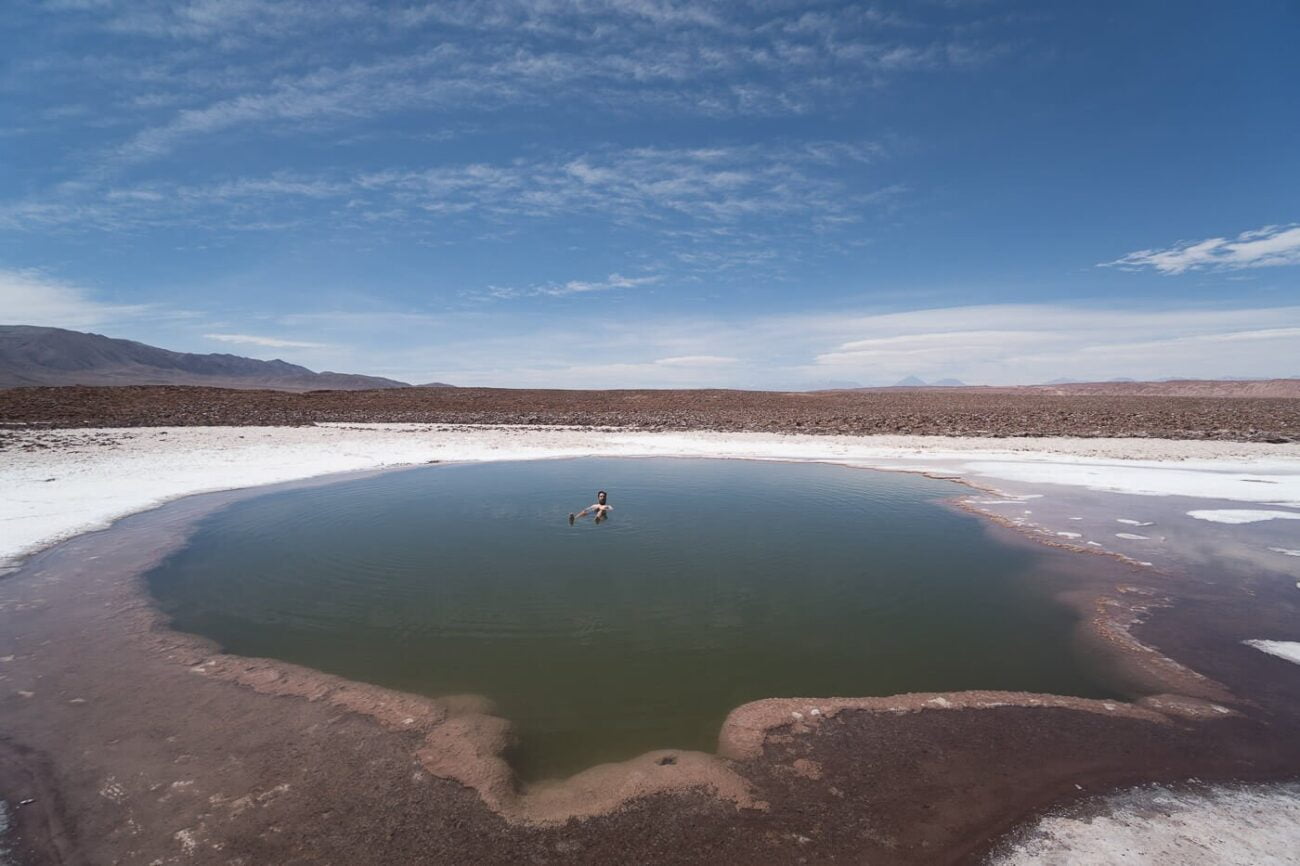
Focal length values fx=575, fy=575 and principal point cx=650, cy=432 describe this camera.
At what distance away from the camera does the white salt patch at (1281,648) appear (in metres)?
6.38

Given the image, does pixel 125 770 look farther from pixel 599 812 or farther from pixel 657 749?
pixel 657 749

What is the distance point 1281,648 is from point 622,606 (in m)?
7.66

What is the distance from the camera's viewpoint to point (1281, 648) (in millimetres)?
6547

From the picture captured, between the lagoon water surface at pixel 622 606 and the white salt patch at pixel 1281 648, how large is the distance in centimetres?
174

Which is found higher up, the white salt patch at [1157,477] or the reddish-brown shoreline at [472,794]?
the white salt patch at [1157,477]

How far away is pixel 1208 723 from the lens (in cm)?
515

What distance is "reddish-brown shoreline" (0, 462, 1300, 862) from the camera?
3818 mm

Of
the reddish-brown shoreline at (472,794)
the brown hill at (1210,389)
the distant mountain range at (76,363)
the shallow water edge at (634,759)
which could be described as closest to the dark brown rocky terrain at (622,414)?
the shallow water edge at (634,759)

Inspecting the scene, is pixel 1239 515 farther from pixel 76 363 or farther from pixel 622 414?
pixel 76 363

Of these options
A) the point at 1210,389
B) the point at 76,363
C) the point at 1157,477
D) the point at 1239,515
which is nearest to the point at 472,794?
the point at 1239,515

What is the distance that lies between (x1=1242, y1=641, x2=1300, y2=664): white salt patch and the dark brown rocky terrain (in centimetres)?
2380

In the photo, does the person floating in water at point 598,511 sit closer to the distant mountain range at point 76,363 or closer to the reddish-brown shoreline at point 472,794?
the reddish-brown shoreline at point 472,794

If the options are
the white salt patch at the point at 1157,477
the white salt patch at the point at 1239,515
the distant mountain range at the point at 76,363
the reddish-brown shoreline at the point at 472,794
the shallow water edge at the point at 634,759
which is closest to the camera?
the reddish-brown shoreline at the point at 472,794

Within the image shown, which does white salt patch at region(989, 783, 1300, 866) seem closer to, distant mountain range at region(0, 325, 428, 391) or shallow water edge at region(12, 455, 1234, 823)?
shallow water edge at region(12, 455, 1234, 823)
